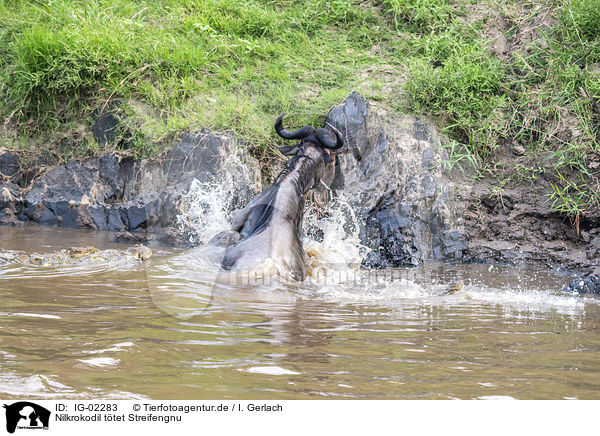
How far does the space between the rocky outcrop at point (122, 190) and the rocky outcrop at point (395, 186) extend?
1.25 meters

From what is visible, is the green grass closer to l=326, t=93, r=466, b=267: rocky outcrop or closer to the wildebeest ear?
l=326, t=93, r=466, b=267: rocky outcrop

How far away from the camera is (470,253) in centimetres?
670

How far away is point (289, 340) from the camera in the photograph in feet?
11.5

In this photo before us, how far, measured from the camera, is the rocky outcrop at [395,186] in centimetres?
681

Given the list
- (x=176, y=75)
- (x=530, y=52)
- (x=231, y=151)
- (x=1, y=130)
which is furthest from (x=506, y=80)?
(x=1, y=130)

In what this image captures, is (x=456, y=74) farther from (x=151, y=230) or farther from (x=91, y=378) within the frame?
(x=91, y=378)

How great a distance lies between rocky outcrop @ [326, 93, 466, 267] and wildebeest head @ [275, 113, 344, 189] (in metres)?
0.38

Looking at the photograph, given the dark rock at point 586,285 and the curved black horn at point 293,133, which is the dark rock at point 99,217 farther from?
the dark rock at point 586,285

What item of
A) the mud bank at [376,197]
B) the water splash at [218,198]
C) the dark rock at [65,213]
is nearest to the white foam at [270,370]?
the mud bank at [376,197]

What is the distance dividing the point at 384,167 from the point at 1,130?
5.39 meters

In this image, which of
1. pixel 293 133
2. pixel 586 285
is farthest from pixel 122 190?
pixel 586 285

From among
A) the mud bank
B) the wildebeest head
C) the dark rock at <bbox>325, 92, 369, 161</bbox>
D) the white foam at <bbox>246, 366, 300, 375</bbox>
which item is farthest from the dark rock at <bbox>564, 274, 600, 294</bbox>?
the white foam at <bbox>246, 366, 300, 375</bbox>
